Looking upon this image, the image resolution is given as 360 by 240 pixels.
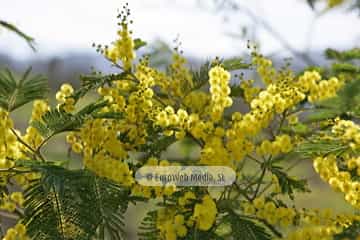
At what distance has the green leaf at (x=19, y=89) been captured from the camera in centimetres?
157

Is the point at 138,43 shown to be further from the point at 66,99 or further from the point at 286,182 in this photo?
the point at 286,182

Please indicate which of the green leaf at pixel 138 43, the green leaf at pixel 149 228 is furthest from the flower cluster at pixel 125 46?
the green leaf at pixel 149 228

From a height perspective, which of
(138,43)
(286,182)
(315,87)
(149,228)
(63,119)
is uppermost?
(138,43)

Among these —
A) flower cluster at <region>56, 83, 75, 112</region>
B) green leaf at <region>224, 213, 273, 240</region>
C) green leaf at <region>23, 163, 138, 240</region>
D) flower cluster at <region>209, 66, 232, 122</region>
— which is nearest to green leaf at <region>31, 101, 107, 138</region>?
flower cluster at <region>56, 83, 75, 112</region>

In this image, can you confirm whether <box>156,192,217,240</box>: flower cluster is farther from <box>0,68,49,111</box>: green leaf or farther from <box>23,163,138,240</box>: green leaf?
<box>0,68,49,111</box>: green leaf

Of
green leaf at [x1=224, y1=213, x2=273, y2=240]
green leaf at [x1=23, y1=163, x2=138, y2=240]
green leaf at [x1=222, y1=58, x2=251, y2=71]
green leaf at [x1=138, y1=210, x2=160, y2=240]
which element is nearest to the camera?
green leaf at [x1=23, y1=163, x2=138, y2=240]

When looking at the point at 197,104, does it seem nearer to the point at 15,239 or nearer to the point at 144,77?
the point at 144,77

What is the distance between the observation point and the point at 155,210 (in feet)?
5.31

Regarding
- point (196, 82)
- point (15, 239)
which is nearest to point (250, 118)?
point (196, 82)

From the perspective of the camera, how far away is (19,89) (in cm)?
159

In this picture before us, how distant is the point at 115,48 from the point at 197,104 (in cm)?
26

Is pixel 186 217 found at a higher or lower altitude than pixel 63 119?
lower

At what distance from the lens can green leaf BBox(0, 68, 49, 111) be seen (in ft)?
5.15

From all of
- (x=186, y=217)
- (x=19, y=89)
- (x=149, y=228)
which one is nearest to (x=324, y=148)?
(x=186, y=217)
